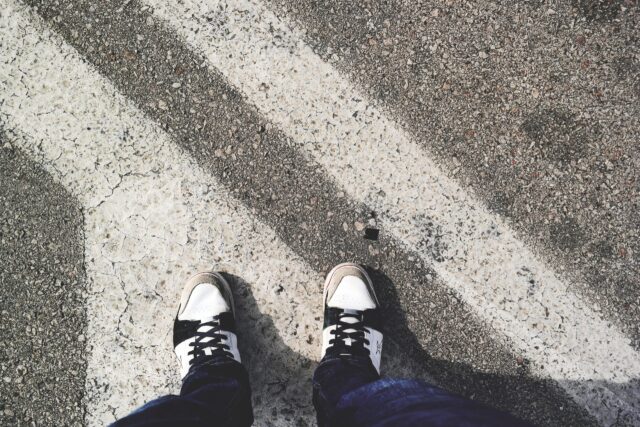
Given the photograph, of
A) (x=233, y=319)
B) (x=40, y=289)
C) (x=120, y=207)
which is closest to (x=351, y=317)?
(x=233, y=319)

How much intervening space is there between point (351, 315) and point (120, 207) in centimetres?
125

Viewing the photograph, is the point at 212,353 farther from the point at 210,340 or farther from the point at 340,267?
the point at 340,267

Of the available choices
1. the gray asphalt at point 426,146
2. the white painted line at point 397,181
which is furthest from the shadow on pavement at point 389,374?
the white painted line at point 397,181

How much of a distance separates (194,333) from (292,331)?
0.48 meters

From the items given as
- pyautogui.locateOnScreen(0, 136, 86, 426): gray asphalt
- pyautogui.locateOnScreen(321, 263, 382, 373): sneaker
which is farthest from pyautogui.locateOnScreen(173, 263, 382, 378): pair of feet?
pyautogui.locateOnScreen(0, 136, 86, 426): gray asphalt

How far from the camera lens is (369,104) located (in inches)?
88.6

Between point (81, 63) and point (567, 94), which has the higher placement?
point (567, 94)

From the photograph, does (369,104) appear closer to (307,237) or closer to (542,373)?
(307,237)

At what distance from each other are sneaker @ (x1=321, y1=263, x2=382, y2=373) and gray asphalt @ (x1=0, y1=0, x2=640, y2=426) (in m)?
0.18

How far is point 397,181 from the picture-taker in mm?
2238

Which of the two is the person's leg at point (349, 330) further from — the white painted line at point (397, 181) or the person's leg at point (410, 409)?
the white painted line at point (397, 181)

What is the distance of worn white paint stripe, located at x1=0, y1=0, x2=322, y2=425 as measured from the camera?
7.36ft

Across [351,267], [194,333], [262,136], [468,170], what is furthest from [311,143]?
[194,333]

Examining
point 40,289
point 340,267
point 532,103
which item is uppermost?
point 532,103
